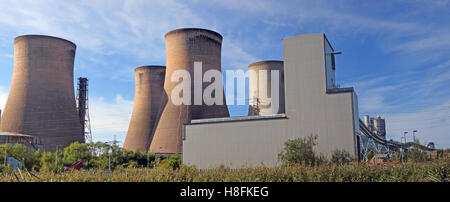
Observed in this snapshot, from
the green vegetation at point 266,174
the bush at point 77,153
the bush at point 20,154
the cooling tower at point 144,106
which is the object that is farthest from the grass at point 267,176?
the cooling tower at point 144,106

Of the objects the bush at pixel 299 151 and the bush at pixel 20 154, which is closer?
the bush at pixel 299 151

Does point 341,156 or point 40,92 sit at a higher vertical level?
point 40,92

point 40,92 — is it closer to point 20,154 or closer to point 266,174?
point 20,154

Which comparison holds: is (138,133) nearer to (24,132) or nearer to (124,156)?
(124,156)

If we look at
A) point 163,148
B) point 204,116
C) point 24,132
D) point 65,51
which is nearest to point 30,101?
point 24,132

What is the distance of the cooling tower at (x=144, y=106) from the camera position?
30.2m

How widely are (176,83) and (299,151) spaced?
38.2 feet

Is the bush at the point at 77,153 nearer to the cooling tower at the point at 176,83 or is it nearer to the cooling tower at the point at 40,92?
the cooling tower at the point at 40,92

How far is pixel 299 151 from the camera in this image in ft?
53.3

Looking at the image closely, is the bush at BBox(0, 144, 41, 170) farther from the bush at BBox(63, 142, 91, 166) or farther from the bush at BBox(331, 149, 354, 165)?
the bush at BBox(331, 149, 354, 165)

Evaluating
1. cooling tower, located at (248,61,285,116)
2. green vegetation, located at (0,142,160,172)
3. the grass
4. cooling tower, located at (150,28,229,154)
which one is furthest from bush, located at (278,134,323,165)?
cooling tower, located at (248,61,285,116)

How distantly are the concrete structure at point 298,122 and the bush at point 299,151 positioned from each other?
1.48 ft

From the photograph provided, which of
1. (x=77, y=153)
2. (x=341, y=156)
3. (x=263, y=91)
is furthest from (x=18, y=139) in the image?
(x=341, y=156)
